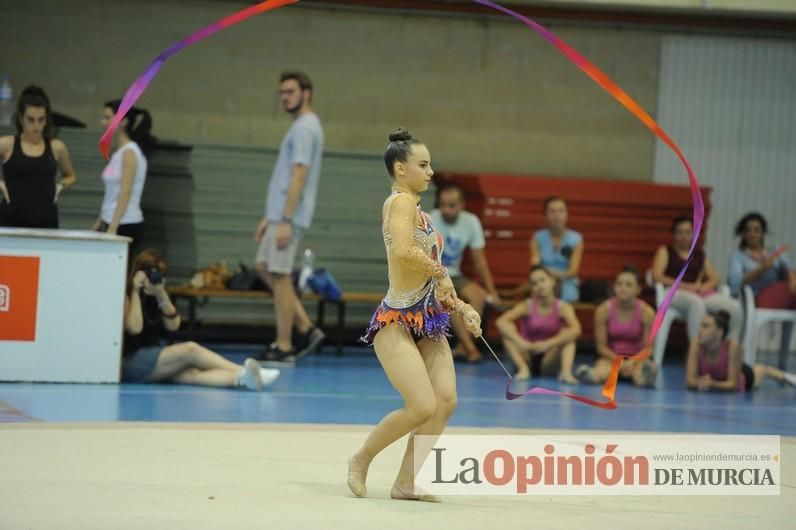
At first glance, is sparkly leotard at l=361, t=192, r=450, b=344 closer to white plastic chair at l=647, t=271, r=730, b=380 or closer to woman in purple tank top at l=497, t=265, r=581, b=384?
woman in purple tank top at l=497, t=265, r=581, b=384

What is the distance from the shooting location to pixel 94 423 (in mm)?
6234

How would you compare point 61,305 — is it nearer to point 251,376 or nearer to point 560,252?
point 251,376

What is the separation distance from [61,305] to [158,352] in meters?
0.72

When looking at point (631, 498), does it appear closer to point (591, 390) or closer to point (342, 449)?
point (342, 449)

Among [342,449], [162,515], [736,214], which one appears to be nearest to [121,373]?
[342,449]

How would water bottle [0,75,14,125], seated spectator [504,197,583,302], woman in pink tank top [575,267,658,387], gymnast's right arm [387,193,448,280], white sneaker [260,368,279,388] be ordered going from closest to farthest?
gymnast's right arm [387,193,448,280] < white sneaker [260,368,279,388] < woman in pink tank top [575,267,658,387] < water bottle [0,75,14,125] < seated spectator [504,197,583,302]

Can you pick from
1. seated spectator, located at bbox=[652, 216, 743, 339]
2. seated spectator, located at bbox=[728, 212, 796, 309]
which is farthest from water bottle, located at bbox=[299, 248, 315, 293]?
seated spectator, located at bbox=[728, 212, 796, 309]

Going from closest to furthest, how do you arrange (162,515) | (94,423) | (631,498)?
(162,515) < (631,498) < (94,423)

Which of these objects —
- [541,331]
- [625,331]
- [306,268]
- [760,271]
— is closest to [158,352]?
[306,268]

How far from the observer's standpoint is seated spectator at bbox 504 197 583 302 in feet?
35.1

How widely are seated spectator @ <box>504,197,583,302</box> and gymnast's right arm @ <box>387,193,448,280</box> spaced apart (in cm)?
622

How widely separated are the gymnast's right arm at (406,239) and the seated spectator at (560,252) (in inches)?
245

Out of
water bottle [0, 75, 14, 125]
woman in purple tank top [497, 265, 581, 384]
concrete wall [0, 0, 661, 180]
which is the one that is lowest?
woman in purple tank top [497, 265, 581, 384]

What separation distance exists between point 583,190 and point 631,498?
24.5 ft
